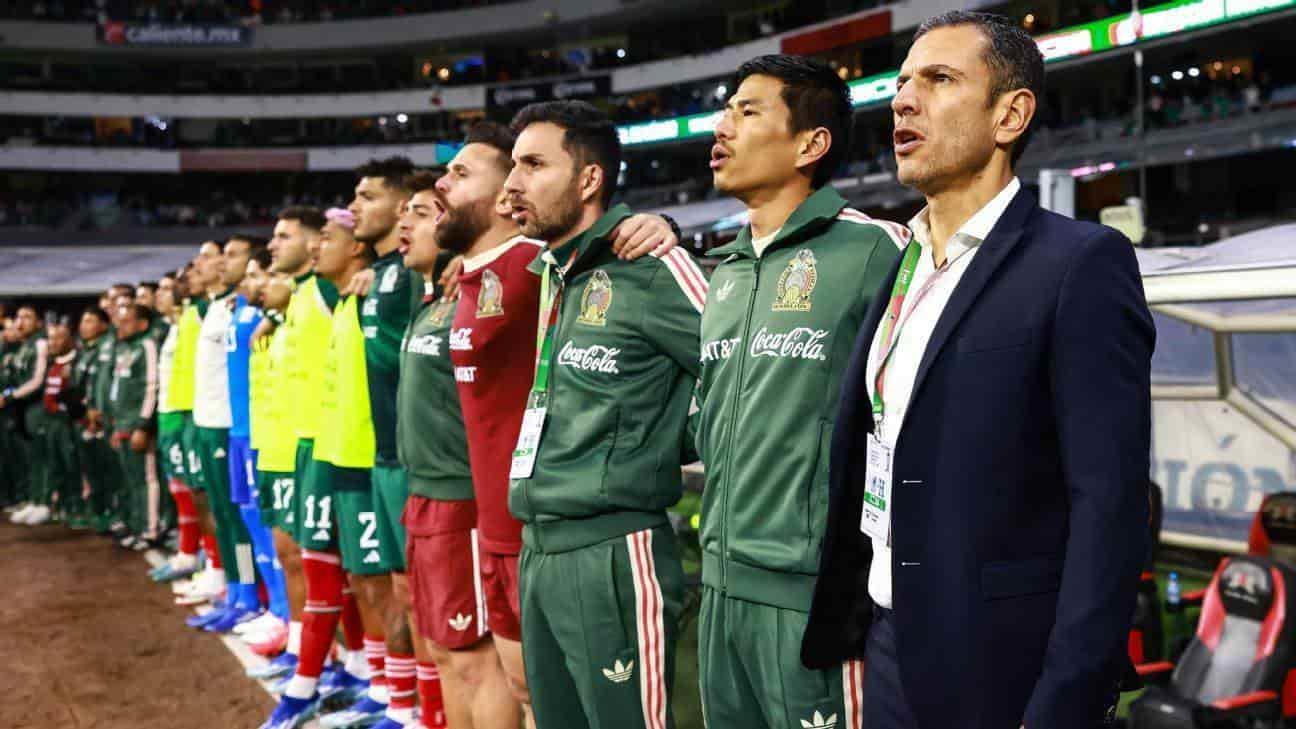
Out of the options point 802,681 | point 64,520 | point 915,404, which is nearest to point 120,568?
point 64,520

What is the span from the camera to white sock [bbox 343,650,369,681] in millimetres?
4961

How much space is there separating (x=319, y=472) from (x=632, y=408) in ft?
6.80

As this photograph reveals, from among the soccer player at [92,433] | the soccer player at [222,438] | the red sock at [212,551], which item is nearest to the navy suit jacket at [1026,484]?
the soccer player at [222,438]

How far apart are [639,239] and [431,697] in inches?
81.1

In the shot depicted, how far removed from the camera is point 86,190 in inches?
1407

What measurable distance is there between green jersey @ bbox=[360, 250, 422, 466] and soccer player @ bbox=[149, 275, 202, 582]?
11.0 feet

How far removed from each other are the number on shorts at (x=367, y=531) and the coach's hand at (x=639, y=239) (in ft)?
5.96

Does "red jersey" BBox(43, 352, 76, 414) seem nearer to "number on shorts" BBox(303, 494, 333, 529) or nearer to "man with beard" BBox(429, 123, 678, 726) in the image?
"number on shorts" BBox(303, 494, 333, 529)

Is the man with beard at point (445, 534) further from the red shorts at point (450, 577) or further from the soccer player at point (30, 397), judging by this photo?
the soccer player at point (30, 397)

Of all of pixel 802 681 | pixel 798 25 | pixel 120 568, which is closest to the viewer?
pixel 802 681

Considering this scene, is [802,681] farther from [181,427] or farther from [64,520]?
[64,520]

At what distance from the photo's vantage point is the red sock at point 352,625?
499 cm

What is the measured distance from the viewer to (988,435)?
1531 mm

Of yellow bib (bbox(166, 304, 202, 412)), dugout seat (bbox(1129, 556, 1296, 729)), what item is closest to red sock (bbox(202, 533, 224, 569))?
yellow bib (bbox(166, 304, 202, 412))
